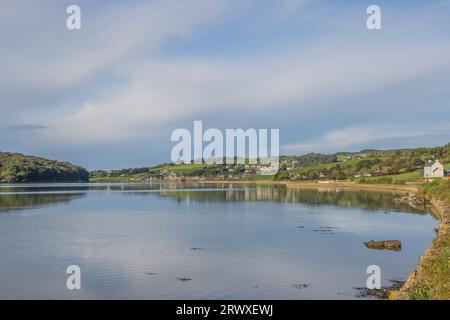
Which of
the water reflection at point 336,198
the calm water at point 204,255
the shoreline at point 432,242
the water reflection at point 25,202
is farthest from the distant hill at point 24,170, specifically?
the calm water at point 204,255

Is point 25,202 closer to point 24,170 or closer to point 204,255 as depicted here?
point 204,255

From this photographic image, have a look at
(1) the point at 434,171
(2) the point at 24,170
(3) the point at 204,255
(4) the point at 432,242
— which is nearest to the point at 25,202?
(3) the point at 204,255

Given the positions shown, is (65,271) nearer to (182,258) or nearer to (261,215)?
(182,258)

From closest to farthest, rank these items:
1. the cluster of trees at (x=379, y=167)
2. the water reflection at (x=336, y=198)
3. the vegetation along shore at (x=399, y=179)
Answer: the vegetation along shore at (x=399, y=179) < the water reflection at (x=336, y=198) < the cluster of trees at (x=379, y=167)

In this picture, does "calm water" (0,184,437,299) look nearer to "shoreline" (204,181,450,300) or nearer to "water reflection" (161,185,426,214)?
"shoreline" (204,181,450,300)

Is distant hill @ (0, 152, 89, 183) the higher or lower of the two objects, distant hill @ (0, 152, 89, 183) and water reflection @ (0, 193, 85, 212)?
the higher

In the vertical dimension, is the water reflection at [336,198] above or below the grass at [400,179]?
below

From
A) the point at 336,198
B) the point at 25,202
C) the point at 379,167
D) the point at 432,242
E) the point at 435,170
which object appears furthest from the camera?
the point at 379,167

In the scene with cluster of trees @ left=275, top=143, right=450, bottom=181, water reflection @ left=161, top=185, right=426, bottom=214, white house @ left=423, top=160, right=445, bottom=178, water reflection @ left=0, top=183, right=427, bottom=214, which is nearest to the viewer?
water reflection @ left=161, top=185, right=426, bottom=214

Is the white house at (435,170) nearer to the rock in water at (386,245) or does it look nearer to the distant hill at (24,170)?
the rock in water at (386,245)

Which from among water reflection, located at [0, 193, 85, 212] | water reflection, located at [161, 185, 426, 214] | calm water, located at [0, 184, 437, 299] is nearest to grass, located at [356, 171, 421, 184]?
water reflection, located at [161, 185, 426, 214]
